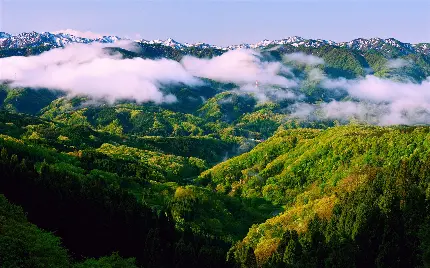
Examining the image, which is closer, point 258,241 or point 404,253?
point 404,253

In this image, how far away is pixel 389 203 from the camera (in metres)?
119

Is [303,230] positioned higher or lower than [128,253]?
higher

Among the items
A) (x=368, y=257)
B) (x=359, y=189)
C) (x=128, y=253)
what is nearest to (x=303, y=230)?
(x=359, y=189)

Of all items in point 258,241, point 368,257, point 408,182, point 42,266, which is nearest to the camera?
point 42,266

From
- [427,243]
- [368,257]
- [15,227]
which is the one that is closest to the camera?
[15,227]

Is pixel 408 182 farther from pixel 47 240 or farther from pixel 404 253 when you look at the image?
pixel 47 240

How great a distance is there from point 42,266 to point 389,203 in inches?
3717

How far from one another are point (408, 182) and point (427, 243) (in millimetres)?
34562

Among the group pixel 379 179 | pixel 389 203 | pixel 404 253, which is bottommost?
pixel 404 253

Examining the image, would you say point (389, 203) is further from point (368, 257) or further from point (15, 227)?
point (15, 227)

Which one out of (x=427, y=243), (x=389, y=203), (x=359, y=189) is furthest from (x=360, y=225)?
(x=359, y=189)

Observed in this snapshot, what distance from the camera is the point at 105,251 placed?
317 ft

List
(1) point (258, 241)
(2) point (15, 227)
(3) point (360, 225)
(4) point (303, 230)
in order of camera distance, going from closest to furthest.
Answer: (2) point (15, 227), (3) point (360, 225), (4) point (303, 230), (1) point (258, 241)

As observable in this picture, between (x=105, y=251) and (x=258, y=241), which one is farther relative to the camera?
(x=258, y=241)
